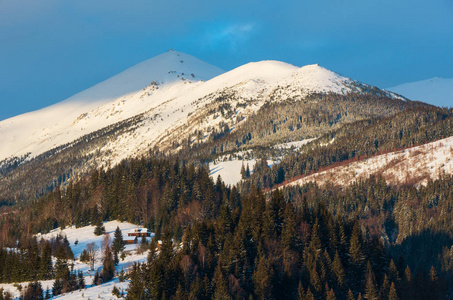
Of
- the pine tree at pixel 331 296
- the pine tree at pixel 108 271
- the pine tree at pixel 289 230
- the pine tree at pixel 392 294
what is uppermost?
the pine tree at pixel 289 230

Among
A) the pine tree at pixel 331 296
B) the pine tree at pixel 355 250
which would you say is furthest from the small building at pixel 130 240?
the pine tree at pixel 331 296

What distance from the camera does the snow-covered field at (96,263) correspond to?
91.8 metres

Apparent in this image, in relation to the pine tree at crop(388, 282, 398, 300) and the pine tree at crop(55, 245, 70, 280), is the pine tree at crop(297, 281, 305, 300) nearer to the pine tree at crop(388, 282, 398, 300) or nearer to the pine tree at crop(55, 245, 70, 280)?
the pine tree at crop(388, 282, 398, 300)

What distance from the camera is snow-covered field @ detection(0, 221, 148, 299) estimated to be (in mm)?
91750

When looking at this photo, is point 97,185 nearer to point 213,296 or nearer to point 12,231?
point 12,231

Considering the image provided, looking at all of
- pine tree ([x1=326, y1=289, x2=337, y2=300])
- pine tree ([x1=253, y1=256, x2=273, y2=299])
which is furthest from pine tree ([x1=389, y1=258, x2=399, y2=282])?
pine tree ([x1=253, y1=256, x2=273, y2=299])

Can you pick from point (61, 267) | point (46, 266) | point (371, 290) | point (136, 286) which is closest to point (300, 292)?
point (371, 290)

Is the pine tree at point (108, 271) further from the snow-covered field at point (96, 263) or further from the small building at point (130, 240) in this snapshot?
the small building at point (130, 240)

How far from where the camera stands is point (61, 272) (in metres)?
101

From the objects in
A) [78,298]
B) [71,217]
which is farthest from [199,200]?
[78,298]

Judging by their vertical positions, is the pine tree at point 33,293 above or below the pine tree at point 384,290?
above

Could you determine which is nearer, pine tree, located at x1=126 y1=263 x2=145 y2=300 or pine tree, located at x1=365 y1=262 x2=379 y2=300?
pine tree, located at x1=126 y1=263 x2=145 y2=300

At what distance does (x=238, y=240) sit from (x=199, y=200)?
2434 inches

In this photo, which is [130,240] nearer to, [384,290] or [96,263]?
[96,263]
